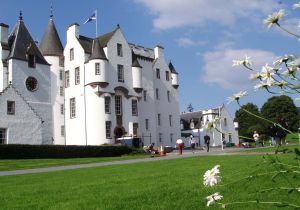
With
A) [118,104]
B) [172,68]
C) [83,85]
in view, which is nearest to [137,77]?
[118,104]

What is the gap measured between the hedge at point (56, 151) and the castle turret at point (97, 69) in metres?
12.6

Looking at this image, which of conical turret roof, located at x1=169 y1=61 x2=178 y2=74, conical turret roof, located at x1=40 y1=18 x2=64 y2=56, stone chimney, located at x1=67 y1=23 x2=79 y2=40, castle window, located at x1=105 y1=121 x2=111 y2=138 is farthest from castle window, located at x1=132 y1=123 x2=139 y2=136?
conical turret roof, located at x1=169 y1=61 x2=178 y2=74

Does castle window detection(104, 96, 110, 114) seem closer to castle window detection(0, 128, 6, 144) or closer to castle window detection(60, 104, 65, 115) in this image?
castle window detection(60, 104, 65, 115)

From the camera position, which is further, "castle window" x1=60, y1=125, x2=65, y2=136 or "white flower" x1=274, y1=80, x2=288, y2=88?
"castle window" x1=60, y1=125, x2=65, y2=136

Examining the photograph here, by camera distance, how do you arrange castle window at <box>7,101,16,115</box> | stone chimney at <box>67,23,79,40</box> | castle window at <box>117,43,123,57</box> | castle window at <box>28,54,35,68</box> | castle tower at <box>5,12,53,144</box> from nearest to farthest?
1. castle window at <box>7,101,16,115</box>
2. castle tower at <box>5,12,53,144</box>
3. castle window at <box>28,54,35,68</box>
4. stone chimney at <box>67,23,79,40</box>
5. castle window at <box>117,43,123,57</box>

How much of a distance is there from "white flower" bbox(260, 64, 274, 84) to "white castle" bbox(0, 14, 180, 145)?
42.1m

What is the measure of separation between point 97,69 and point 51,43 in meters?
9.56

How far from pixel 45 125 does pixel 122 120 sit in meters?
11.2

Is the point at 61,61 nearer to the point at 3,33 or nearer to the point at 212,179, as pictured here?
the point at 3,33

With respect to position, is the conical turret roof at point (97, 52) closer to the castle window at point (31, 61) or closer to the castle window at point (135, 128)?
the castle window at point (31, 61)

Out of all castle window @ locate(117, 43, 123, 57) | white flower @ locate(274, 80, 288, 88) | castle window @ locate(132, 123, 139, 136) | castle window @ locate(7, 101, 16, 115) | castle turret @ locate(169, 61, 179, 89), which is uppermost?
castle window @ locate(117, 43, 123, 57)

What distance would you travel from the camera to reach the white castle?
156 ft

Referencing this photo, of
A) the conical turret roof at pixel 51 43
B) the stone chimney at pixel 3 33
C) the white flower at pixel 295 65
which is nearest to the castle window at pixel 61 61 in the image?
the conical turret roof at pixel 51 43

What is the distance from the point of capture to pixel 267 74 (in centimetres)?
330
